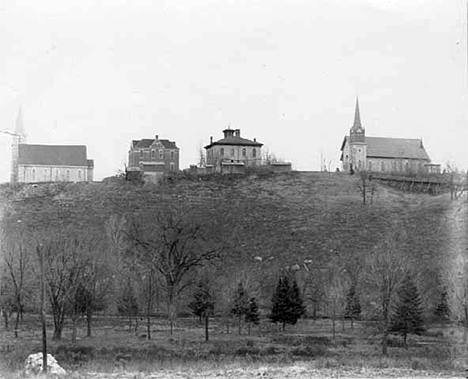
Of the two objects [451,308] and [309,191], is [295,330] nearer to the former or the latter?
[451,308]

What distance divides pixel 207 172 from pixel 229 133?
11.5m

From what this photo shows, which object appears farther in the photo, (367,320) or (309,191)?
(309,191)

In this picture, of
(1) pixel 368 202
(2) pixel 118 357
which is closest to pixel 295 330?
(2) pixel 118 357

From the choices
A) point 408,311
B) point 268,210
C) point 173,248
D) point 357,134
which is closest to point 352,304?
point 408,311

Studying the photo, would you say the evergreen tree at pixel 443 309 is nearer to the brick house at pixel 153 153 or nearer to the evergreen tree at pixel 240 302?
the evergreen tree at pixel 240 302

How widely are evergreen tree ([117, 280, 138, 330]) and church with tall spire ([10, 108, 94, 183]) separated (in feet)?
141

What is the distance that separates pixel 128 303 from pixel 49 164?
49.6 meters

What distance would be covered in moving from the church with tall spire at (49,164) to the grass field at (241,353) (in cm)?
4543

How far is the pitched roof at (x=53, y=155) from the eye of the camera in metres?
A: 80.4

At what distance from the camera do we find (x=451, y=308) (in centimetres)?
3362

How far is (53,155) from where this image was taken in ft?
278

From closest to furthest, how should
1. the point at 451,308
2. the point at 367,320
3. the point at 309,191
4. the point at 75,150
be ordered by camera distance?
the point at 451,308 → the point at 367,320 → the point at 309,191 → the point at 75,150

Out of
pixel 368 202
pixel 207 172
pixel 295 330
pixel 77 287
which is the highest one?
pixel 207 172

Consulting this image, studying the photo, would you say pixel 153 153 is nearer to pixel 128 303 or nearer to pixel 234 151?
pixel 234 151
